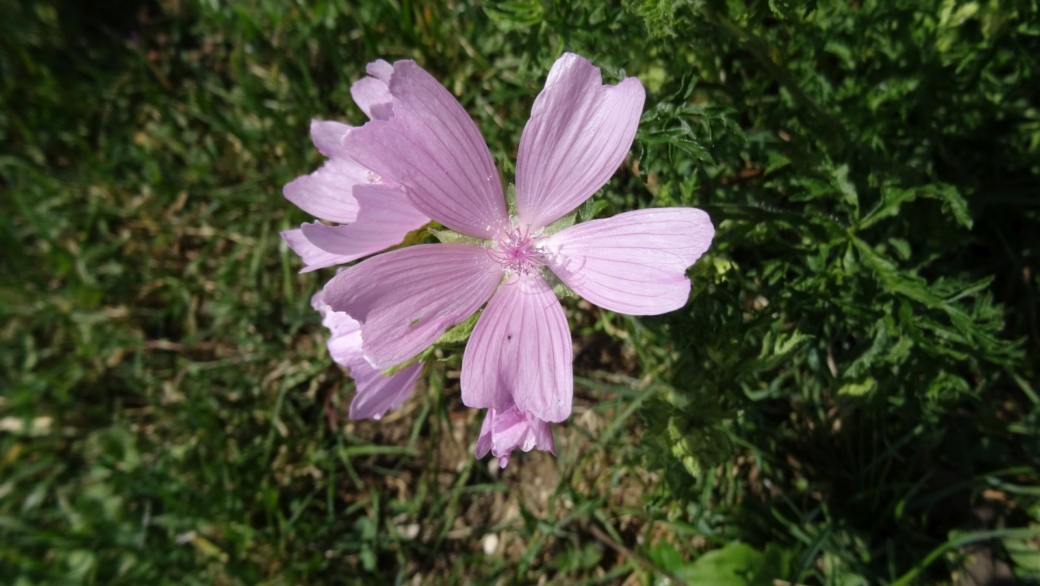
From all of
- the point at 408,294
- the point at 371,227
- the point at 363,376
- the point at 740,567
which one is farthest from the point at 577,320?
the point at 371,227

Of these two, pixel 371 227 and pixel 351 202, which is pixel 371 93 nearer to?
pixel 351 202

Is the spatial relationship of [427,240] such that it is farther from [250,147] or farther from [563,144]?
[250,147]

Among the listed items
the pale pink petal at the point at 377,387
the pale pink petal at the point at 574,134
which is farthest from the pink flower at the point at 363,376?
the pale pink petal at the point at 574,134

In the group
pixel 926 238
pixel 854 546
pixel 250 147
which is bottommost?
pixel 854 546

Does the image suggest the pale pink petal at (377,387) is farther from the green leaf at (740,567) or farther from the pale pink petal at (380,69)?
the green leaf at (740,567)

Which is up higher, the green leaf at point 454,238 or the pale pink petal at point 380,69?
the pale pink petal at point 380,69

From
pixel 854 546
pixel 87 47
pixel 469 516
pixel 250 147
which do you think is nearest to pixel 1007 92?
pixel 854 546

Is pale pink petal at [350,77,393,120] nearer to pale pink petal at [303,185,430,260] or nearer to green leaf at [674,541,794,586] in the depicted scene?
pale pink petal at [303,185,430,260]
